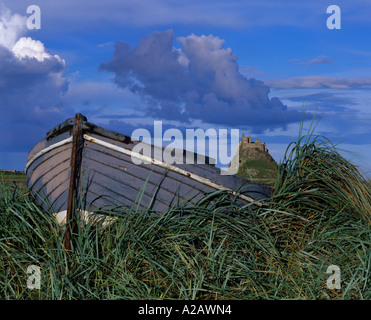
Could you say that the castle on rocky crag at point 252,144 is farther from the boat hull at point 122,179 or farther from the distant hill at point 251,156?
the boat hull at point 122,179

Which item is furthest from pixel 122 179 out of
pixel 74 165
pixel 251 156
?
pixel 251 156

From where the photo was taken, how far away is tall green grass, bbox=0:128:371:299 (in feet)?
14.4

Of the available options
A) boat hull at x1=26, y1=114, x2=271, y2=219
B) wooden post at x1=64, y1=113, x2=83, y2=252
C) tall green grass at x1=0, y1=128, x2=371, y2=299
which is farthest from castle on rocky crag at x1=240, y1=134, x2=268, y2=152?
wooden post at x1=64, y1=113, x2=83, y2=252

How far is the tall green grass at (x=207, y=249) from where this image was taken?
440 cm

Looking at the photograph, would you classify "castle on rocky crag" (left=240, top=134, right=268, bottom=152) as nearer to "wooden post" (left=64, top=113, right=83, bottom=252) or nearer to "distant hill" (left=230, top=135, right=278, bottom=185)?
"distant hill" (left=230, top=135, right=278, bottom=185)

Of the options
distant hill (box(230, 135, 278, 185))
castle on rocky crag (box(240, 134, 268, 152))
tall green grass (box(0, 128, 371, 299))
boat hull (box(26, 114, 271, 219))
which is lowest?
tall green grass (box(0, 128, 371, 299))

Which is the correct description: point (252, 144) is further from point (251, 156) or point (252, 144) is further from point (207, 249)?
point (207, 249)

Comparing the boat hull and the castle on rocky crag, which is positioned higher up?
the castle on rocky crag

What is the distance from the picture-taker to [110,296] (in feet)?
14.1

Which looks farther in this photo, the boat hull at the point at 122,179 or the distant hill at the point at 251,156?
the distant hill at the point at 251,156

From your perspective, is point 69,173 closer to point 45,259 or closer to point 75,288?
point 45,259

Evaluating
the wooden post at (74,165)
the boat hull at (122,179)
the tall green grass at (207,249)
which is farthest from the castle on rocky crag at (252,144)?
the wooden post at (74,165)

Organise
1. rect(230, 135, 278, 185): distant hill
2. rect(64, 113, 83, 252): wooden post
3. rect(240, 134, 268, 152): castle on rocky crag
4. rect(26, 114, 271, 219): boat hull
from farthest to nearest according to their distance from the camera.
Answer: rect(240, 134, 268, 152): castle on rocky crag < rect(230, 135, 278, 185): distant hill < rect(26, 114, 271, 219): boat hull < rect(64, 113, 83, 252): wooden post
